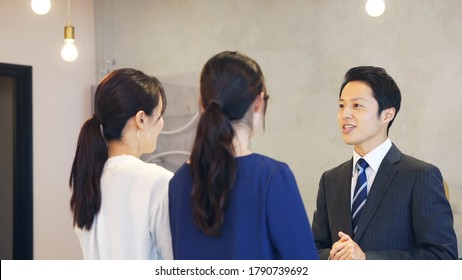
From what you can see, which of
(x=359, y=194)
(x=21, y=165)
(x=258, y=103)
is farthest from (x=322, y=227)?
(x=21, y=165)

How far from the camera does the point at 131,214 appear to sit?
175 centimetres

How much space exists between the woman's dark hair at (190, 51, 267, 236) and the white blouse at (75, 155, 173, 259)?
11.8 inches

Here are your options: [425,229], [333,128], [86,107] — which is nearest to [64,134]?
[86,107]

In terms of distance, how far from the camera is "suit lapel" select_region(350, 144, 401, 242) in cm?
203

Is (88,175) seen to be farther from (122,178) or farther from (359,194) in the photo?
(359,194)

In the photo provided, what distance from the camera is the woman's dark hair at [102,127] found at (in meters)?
1.78

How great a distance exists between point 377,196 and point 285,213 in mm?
752

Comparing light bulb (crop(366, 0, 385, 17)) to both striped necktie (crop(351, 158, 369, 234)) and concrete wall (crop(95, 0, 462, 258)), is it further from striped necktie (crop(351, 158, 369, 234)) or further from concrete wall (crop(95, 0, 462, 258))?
striped necktie (crop(351, 158, 369, 234))

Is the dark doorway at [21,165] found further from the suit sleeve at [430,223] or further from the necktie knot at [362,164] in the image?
the suit sleeve at [430,223]

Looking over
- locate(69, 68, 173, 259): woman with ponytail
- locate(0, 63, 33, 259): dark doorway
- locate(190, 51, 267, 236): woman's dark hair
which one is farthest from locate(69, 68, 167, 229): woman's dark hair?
locate(0, 63, 33, 259): dark doorway

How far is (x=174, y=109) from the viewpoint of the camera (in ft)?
16.0

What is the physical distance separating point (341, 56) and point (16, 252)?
9.42ft

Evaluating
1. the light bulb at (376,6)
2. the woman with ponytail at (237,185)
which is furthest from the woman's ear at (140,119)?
the light bulb at (376,6)

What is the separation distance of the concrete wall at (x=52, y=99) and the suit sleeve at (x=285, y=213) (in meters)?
3.97
